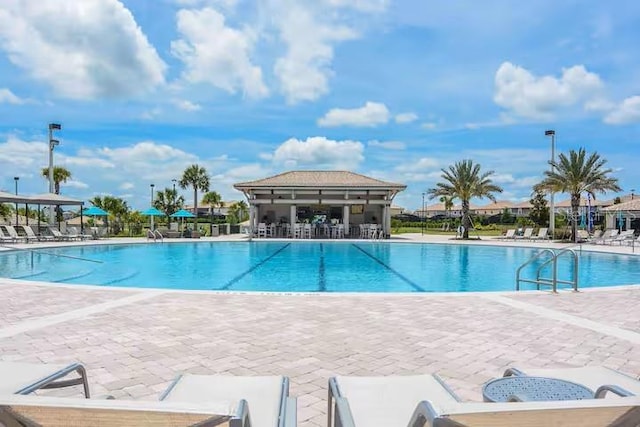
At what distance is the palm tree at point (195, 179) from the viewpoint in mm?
46844

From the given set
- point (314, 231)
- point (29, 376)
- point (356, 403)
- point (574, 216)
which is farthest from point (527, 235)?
point (29, 376)

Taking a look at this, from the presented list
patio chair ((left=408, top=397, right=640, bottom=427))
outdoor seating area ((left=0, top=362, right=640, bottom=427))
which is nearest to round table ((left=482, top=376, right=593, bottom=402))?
outdoor seating area ((left=0, top=362, right=640, bottom=427))

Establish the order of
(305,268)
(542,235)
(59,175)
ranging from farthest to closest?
1. (59,175)
2. (542,235)
3. (305,268)

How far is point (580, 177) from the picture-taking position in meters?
27.1

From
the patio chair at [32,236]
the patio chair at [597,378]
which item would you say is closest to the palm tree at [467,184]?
the patio chair at [32,236]

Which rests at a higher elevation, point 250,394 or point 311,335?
point 250,394

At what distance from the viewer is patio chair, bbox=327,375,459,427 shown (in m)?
2.17

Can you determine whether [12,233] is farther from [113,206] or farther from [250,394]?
[250,394]

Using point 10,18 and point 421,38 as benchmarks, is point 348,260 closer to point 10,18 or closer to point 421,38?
point 421,38

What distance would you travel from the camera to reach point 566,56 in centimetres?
1744

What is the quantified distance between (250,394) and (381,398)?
2.45 feet

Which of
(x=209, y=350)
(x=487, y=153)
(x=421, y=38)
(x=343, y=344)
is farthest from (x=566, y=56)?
(x=209, y=350)

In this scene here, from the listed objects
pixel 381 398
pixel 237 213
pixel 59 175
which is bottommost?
pixel 381 398

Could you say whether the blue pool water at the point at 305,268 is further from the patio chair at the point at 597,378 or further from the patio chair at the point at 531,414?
the patio chair at the point at 531,414
